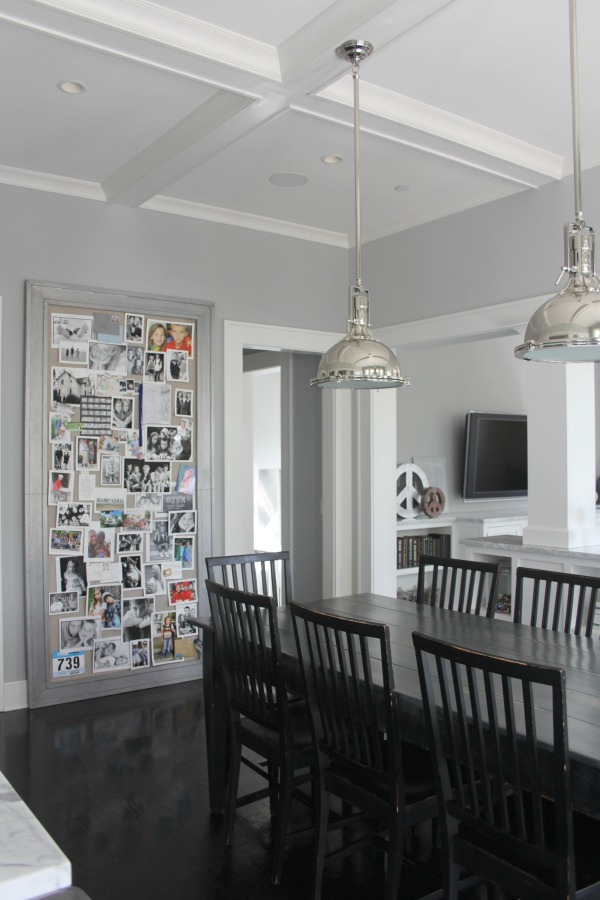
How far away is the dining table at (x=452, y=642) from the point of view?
181cm

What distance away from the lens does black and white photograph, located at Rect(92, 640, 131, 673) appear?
15.1 ft

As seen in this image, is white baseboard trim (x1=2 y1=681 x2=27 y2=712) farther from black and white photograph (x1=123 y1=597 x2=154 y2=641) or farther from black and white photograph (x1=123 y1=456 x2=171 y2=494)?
black and white photograph (x1=123 y1=456 x2=171 y2=494)

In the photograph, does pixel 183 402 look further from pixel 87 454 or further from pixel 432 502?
pixel 432 502

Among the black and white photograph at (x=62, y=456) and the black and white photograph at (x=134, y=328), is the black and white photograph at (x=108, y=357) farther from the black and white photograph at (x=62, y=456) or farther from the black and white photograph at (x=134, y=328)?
the black and white photograph at (x=62, y=456)

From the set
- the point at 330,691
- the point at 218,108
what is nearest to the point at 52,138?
the point at 218,108

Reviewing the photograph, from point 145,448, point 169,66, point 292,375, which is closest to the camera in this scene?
point 169,66

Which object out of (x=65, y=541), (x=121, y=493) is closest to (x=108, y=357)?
(x=121, y=493)

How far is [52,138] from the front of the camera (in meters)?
3.91

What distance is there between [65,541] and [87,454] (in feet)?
1.73

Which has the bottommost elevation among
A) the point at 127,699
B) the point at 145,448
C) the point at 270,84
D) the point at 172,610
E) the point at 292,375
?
the point at 127,699

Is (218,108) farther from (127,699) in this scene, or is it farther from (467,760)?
(127,699)

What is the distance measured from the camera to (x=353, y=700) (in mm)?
2293

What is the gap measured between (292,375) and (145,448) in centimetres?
201

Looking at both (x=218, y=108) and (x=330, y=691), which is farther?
(x=218, y=108)
